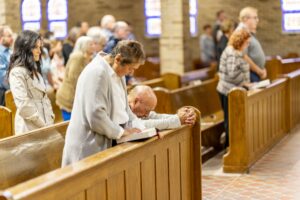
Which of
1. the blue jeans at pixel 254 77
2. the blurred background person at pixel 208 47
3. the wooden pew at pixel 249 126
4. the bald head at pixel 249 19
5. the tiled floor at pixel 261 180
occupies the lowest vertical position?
the tiled floor at pixel 261 180

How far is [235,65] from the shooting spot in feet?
27.7

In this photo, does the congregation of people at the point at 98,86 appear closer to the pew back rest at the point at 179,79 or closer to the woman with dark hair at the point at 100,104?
the woman with dark hair at the point at 100,104

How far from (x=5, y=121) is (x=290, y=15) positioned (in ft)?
45.0

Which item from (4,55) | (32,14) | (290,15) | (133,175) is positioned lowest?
(133,175)

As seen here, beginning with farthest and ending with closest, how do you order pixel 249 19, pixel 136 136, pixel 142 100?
pixel 249 19
pixel 142 100
pixel 136 136

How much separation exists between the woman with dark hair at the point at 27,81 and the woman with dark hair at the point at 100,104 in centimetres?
132

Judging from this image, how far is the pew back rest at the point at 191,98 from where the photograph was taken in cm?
895

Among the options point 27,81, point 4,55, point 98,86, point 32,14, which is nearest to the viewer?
point 98,86

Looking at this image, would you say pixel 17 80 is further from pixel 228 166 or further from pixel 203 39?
pixel 203 39

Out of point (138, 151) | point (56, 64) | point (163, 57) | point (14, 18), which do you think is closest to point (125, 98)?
point (138, 151)

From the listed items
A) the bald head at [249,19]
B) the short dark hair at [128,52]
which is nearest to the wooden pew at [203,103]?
the bald head at [249,19]

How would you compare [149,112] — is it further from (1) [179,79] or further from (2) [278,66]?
(2) [278,66]

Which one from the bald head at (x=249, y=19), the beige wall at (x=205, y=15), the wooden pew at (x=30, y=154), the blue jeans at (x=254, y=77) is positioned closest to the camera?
the wooden pew at (x=30, y=154)

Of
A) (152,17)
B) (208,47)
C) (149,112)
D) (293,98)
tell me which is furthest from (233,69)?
(152,17)
